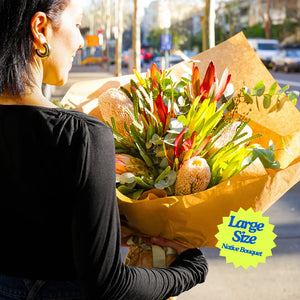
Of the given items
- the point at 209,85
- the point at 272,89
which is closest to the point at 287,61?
the point at 272,89

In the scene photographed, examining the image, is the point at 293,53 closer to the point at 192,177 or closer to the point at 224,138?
the point at 224,138

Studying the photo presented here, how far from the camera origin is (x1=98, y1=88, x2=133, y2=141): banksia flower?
150cm

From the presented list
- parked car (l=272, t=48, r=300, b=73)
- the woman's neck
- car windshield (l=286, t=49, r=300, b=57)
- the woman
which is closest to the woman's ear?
the woman

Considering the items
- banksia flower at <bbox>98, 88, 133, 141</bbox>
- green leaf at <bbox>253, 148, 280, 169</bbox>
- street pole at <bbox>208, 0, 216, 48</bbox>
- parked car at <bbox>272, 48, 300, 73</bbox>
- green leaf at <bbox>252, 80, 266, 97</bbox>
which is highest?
street pole at <bbox>208, 0, 216, 48</bbox>

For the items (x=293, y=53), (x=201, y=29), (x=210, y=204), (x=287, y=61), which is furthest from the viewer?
(x=201, y=29)

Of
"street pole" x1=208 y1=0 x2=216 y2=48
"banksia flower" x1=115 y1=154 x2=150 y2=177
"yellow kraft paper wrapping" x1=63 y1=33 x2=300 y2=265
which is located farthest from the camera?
"street pole" x1=208 y1=0 x2=216 y2=48

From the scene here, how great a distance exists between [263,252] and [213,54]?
0.81m

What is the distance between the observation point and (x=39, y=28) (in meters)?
1.01

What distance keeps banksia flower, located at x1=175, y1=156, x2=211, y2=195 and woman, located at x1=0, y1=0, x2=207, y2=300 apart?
0.30 m

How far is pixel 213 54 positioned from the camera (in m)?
1.77

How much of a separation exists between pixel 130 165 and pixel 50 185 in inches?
19.6

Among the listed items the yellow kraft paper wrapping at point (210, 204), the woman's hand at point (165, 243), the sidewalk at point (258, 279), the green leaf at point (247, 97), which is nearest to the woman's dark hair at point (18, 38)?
the yellow kraft paper wrapping at point (210, 204)

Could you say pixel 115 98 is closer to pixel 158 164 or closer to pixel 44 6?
pixel 158 164

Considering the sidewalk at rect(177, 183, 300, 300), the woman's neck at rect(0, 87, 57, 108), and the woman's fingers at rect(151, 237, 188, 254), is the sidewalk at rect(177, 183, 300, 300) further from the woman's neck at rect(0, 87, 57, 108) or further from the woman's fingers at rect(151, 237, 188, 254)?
the woman's neck at rect(0, 87, 57, 108)
